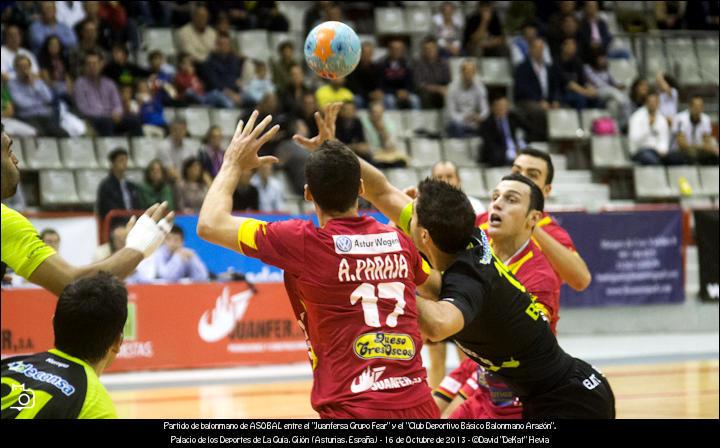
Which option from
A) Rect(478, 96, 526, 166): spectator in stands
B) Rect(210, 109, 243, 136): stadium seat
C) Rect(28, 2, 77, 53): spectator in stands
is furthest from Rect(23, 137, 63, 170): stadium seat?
Rect(478, 96, 526, 166): spectator in stands

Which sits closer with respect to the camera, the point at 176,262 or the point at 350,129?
the point at 176,262

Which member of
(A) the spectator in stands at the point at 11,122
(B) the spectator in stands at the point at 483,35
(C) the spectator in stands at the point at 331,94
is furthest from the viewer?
(B) the spectator in stands at the point at 483,35

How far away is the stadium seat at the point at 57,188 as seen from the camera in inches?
553

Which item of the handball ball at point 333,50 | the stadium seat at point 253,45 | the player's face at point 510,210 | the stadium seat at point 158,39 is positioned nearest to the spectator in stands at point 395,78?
the stadium seat at point 253,45

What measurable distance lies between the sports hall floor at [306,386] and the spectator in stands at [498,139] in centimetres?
368

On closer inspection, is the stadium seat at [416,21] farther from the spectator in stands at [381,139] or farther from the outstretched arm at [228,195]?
the outstretched arm at [228,195]

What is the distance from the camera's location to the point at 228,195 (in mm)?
4602

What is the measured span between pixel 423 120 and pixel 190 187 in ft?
16.1

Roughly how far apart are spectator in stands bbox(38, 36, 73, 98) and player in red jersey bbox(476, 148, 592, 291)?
9.58 m

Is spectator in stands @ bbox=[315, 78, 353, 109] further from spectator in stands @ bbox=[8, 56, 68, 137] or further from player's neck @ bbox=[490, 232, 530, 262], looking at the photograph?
player's neck @ bbox=[490, 232, 530, 262]

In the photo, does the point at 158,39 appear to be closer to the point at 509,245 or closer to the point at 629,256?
the point at 629,256

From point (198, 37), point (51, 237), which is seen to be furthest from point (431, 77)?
point (51, 237)

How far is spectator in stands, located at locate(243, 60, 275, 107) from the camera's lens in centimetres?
1595

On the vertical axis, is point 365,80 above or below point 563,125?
above
